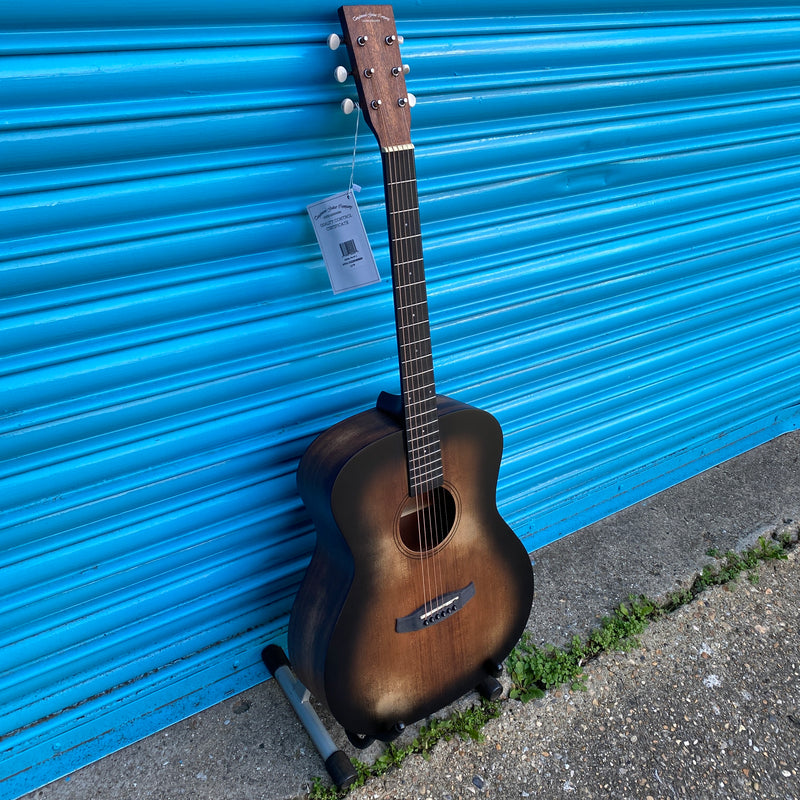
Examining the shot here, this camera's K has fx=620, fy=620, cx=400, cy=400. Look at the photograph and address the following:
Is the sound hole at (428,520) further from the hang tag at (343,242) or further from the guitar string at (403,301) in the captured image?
the hang tag at (343,242)

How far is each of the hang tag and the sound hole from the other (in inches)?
26.1

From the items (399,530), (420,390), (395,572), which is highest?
(420,390)

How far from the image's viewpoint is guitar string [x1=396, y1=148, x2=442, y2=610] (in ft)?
5.31

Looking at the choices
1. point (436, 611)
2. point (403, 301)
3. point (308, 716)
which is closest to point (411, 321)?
point (403, 301)

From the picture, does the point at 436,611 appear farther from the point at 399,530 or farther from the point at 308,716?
the point at 308,716

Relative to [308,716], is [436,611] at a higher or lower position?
higher

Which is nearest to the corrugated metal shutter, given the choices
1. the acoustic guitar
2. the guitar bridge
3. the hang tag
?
the hang tag

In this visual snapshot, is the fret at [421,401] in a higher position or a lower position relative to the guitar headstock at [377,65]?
lower

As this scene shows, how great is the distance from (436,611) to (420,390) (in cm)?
70

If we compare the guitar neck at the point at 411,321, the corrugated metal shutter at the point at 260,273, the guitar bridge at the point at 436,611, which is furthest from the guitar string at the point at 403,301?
the corrugated metal shutter at the point at 260,273

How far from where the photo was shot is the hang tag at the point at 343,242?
1640 millimetres

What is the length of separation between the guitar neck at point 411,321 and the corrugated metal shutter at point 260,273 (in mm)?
243

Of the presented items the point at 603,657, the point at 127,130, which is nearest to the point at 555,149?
the point at 127,130

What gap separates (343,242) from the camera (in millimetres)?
1683
